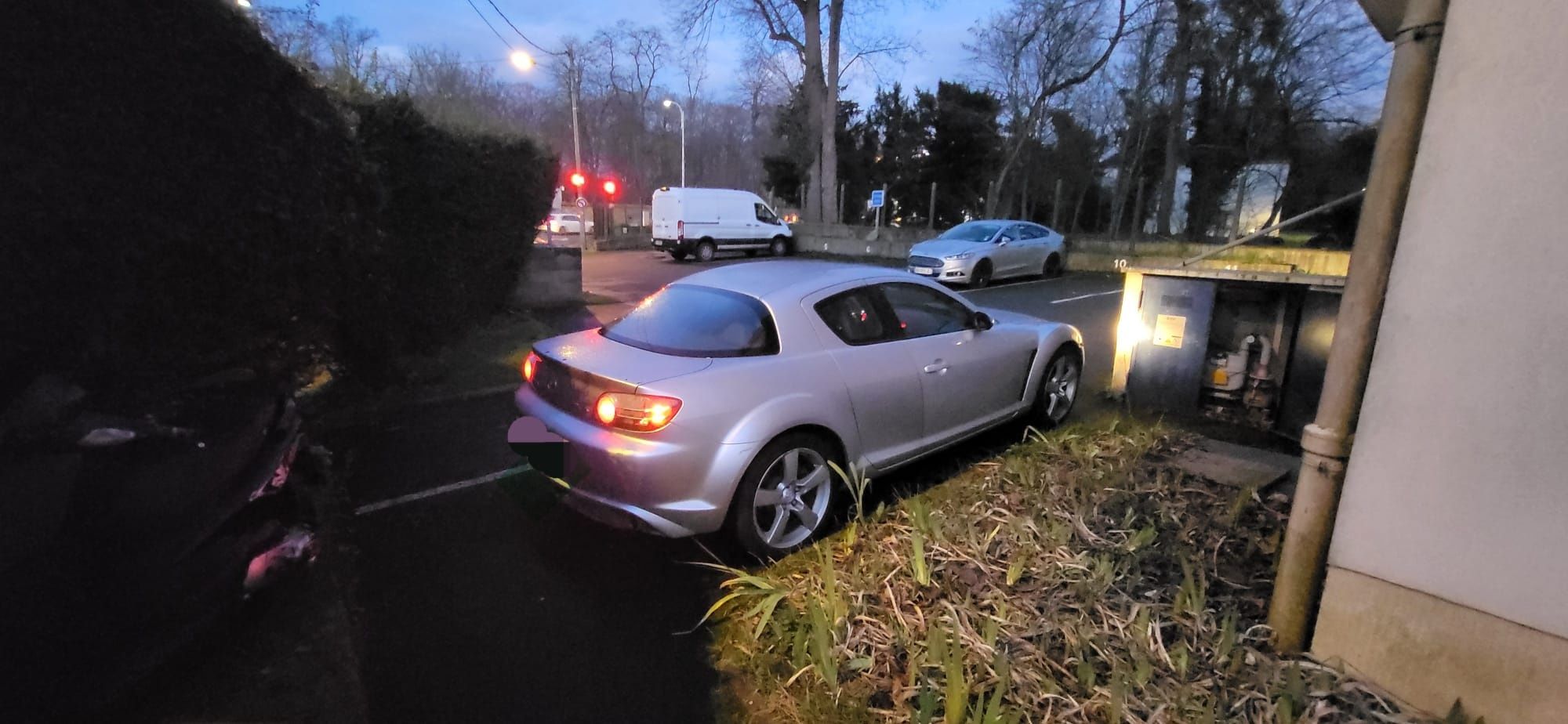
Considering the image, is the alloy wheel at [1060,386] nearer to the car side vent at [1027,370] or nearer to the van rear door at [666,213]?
the car side vent at [1027,370]

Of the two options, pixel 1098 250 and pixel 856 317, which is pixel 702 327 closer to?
pixel 856 317

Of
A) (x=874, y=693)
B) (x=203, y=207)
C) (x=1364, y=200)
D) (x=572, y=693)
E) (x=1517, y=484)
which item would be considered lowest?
(x=572, y=693)

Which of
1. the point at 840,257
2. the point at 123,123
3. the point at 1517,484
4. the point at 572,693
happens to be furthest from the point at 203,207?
the point at 840,257

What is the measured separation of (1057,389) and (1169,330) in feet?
3.38

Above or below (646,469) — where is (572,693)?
below

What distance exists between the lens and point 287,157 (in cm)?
493

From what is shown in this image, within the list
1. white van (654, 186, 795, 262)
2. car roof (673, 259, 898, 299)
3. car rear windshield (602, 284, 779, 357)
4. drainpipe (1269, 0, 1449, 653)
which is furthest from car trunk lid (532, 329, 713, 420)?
white van (654, 186, 795, 262)

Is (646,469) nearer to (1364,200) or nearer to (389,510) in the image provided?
(389,510)

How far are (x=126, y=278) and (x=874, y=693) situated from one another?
493 cm

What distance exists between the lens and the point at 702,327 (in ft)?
12.8

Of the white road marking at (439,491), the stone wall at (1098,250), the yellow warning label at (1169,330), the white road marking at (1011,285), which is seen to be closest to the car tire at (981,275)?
the white road marking at (1011,285)

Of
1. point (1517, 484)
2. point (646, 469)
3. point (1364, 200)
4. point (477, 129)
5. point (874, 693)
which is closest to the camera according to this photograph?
point (1517, 484)

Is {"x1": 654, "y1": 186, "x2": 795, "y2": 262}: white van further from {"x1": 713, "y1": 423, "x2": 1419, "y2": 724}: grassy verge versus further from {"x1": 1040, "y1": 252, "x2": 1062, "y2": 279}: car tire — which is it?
{"x1": 713, "y1": 423, "x2": 1419, "y2": 724}: grassy verge

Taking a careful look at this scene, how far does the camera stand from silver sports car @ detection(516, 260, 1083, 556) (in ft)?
10.8
